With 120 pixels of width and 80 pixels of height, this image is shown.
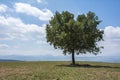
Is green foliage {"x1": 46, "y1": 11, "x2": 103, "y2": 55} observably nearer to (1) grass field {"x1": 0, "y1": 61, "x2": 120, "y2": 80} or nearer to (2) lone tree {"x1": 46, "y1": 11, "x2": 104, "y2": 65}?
(2) lone tree {"x1": 46, "y1": 11, "x2": 104, "y2": 65}

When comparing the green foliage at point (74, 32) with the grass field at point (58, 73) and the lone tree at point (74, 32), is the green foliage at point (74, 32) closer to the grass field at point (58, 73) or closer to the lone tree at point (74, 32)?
the lone tree at point (74, 32)

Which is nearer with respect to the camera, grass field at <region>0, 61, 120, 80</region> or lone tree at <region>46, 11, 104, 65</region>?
grass field at <region>0, 61, 120, 80</region>

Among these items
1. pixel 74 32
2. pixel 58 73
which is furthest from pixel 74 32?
pixel 58 73

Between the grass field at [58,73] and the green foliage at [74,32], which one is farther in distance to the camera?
the green foliage at [74,32]

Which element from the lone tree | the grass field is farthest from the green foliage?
the grass field

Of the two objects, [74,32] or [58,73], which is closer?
[58,73]

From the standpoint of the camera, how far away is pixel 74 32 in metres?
68.9

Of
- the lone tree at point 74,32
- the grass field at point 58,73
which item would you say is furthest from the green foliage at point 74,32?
the grass field at point 58,73

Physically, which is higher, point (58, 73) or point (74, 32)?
point (74, 32)

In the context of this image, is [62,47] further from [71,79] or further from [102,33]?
[71,79]

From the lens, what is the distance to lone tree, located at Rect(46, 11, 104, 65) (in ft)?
224

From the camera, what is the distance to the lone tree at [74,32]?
68.2 m

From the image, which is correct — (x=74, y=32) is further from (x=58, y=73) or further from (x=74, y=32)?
(x=58, y=73)

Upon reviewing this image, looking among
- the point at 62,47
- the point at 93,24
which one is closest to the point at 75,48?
the point at 62,47
